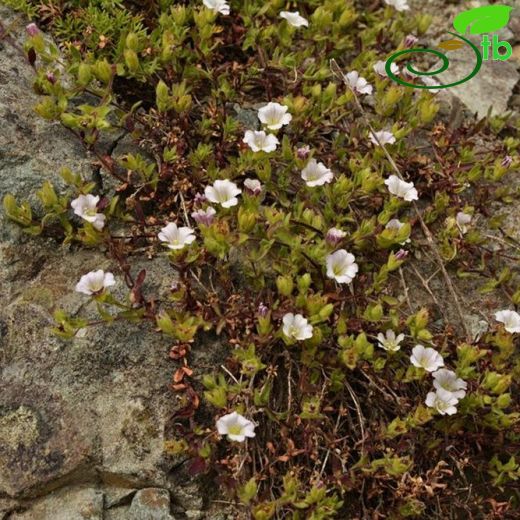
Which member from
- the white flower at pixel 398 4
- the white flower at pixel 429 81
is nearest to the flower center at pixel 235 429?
the white flower at pixel 429 81

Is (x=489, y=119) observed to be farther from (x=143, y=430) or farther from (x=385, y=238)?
(x=143, y=430)

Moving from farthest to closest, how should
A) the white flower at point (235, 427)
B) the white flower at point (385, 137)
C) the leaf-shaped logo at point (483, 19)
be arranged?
the leaf-shaped logo at point (483, 19), the white flower at point (385, 137), the white flower at point (235, 427)

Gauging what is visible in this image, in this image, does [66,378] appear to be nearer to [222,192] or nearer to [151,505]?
[151,505]

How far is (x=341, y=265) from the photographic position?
128 inches

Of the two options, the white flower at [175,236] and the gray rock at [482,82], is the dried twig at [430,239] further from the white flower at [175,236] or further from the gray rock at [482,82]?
the white flower at [175,236]

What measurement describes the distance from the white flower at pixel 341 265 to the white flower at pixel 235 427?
767 millimetres

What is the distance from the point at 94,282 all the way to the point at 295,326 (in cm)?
87

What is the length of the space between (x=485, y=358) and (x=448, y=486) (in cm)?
60

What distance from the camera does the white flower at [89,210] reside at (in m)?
3.22

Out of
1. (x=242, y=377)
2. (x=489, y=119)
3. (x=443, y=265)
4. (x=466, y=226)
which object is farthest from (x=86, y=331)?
(x=489, y=119)

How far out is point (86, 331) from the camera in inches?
122

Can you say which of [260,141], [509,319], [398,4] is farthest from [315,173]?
[398,4]

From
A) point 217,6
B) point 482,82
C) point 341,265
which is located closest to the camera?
point 341,265

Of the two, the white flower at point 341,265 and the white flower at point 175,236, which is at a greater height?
the white flower at point 175,236
